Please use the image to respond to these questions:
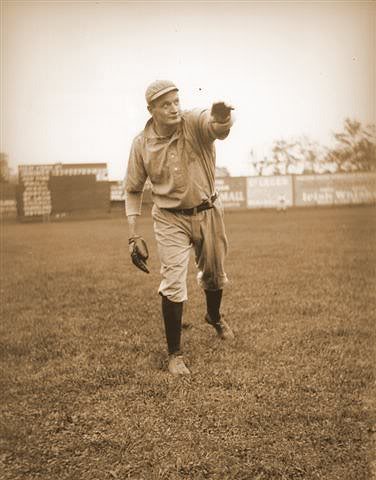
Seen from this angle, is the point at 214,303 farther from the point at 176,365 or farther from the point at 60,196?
the point at 60,196

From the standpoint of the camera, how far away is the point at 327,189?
31.1 meters

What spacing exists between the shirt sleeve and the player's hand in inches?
32.8

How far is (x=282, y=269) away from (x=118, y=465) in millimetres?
5608

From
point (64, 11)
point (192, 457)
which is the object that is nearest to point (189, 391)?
point (192, 457)

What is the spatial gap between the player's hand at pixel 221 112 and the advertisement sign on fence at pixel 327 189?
27183mm

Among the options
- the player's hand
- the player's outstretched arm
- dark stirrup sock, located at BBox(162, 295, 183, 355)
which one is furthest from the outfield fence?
the player's hand

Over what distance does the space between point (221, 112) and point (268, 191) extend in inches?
1173

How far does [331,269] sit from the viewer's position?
7.42 meters

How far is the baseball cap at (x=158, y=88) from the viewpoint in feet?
11.3

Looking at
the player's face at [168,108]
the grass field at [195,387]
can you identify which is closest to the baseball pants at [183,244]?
the grass field at [195,387]

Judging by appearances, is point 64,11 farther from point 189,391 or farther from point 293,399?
point 293,399

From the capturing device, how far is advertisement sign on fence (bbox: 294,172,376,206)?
29.6 meters

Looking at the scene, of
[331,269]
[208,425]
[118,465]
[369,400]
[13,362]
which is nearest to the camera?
[118,465]

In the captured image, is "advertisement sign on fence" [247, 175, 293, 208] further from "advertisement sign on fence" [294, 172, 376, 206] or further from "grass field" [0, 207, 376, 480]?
"grass field" [0, 207, 376, 480]
